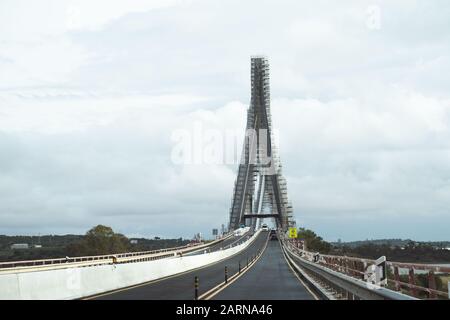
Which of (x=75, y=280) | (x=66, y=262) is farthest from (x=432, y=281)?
(x=66, y=262)

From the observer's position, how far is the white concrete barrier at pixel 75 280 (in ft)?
71.9

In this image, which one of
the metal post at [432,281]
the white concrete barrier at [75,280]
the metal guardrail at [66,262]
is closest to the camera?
the metal post at [432,281]

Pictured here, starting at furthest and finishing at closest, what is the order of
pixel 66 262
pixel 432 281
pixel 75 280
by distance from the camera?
pixel 66 262 < pixel 75 280 < pixel 432 281

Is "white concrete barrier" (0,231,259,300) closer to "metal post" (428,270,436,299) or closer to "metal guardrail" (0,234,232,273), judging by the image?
"metal guardrail" (0,234,232,273)

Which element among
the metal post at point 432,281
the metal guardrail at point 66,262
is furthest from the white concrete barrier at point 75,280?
the metal post at point 432,281

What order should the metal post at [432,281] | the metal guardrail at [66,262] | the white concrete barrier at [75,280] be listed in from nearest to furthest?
the metal post at [432,281] < the white concrete barrier at [75,280] < the metal guardrail at [66,262]

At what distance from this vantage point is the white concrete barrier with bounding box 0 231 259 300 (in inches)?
862

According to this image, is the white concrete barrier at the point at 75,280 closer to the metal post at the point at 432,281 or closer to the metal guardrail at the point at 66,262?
the metal guardrail at the point at 66,262

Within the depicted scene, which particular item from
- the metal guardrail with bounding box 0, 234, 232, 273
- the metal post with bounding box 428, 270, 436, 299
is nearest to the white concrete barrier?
the metal guardrail with bounding box 0, 234, 232, 273

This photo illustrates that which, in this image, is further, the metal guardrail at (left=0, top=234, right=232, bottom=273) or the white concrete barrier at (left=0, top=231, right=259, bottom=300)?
the metal guardrail at (left=0, top=234, right=232, bottom=273)

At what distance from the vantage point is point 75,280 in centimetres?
2770

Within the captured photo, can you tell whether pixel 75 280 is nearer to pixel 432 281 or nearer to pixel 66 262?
pixel 432 281
